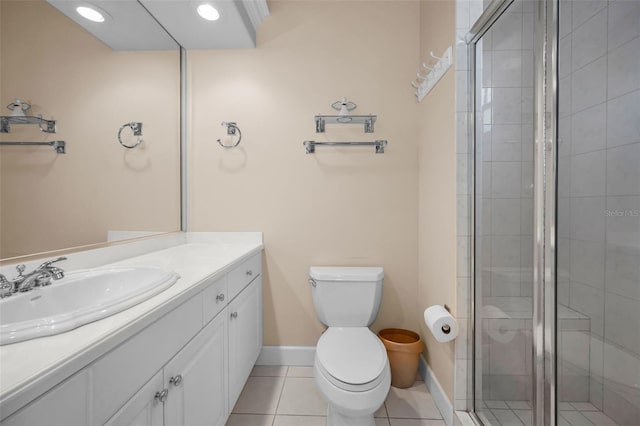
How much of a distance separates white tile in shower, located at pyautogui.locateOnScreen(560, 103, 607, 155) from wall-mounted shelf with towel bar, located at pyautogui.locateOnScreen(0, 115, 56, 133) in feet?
6.13

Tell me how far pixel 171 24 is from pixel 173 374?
1946 millimetres

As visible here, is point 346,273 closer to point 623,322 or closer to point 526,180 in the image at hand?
point 526,180

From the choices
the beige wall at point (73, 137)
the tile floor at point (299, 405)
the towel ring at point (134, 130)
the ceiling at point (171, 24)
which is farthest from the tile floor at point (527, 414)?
the ceiling at point (171, 24)

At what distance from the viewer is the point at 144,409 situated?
2.54 feet

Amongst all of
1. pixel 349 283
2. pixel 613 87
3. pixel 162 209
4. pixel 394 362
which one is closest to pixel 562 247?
pixel 613 87

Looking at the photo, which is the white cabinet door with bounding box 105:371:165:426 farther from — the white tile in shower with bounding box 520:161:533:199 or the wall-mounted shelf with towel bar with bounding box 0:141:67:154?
the white tile in shower with bounding box 520:161:533:199

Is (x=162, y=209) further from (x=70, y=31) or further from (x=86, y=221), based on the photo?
(x=70, y=31)

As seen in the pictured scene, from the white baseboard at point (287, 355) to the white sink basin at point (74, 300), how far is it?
4.01ft

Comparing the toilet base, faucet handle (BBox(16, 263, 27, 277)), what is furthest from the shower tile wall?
faucet handle (BBox(16, 263, 27, 277))

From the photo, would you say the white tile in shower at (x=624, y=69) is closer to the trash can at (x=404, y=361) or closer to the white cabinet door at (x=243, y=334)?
the trash can at (x=404, y=361)

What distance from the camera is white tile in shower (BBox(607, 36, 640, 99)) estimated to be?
0.79 metres

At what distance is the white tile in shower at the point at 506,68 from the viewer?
110 centimetres

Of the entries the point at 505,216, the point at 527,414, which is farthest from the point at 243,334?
the point at 505,216

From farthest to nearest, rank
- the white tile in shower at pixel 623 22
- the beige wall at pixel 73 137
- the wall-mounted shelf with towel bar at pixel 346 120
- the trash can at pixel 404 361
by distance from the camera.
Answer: the wall-mounted shelf with towel bar at pixel 346 120 < the trash can at pixel 404 361 < the beige wall at pixel 73 137 < the white tile in shower at pixel 623 22
